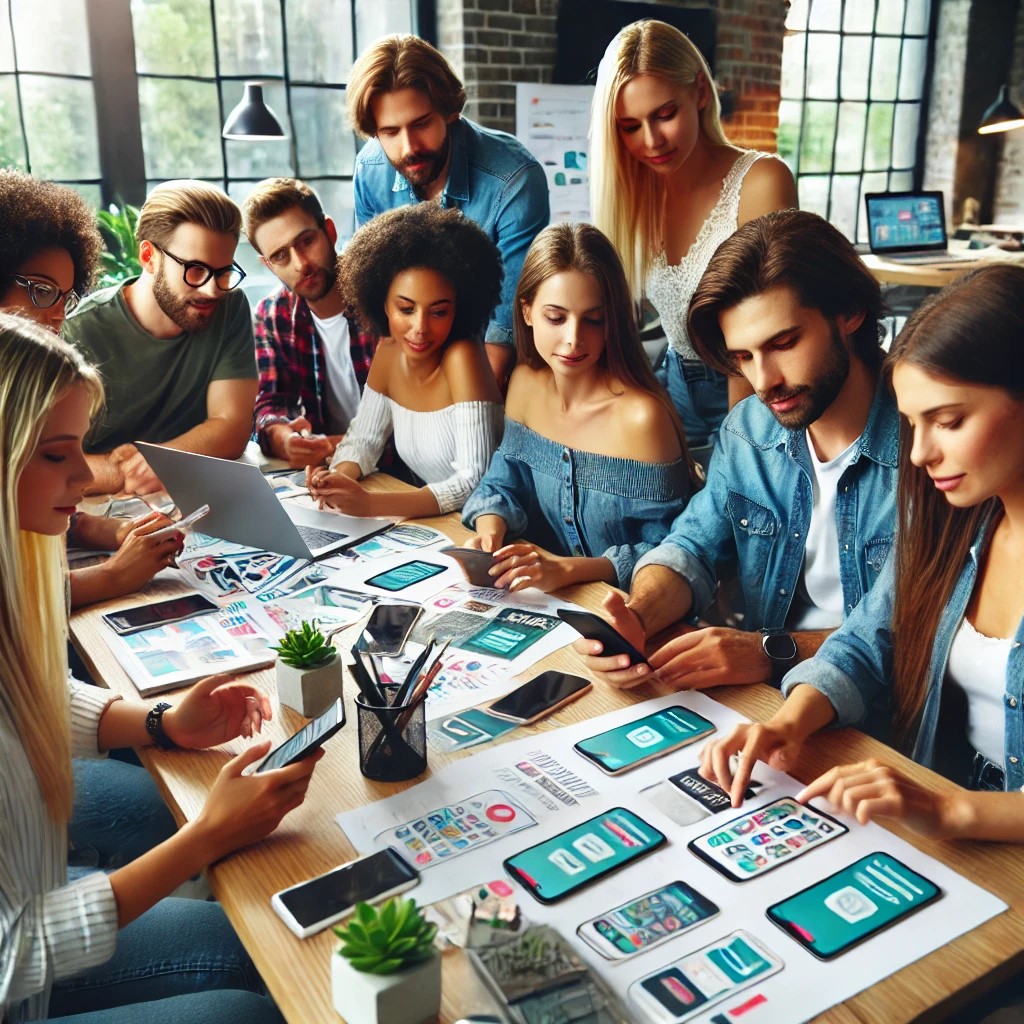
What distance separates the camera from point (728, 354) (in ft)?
6.08

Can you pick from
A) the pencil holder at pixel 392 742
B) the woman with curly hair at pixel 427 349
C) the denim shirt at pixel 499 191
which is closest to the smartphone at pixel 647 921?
the pencil holder at pixel 392 742

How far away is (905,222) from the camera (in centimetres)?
658

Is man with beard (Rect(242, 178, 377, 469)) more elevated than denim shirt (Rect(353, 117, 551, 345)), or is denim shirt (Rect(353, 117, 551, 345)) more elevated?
denim shirt (Rect(353, 117, 551, 345))

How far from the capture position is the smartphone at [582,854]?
104 centimetres

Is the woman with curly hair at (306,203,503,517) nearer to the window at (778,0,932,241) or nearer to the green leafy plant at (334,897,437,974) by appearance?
the green leafy plant at (334,897,437,974)

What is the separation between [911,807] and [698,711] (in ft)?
1.15

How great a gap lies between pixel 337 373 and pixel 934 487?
78.4 inches

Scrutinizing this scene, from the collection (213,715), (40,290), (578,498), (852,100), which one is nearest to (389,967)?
(213,715)

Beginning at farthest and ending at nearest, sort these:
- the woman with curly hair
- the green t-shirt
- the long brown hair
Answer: the green t-shirt → the woman with curly hair → the long brown hair

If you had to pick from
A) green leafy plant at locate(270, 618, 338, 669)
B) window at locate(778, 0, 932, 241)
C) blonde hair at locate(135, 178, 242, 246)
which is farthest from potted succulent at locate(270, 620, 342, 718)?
window at locate(778, 0, 932, 241)

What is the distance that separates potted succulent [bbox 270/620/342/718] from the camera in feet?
4.57

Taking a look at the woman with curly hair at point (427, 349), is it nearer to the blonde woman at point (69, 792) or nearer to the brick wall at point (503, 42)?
the blonde woman at point (69, 792)

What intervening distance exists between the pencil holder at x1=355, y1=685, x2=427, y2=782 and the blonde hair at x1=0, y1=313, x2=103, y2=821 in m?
0.38

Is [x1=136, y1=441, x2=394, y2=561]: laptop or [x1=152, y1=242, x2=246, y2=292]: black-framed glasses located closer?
[x1=136, y1=441, x2=394, y2=561]: laptop
